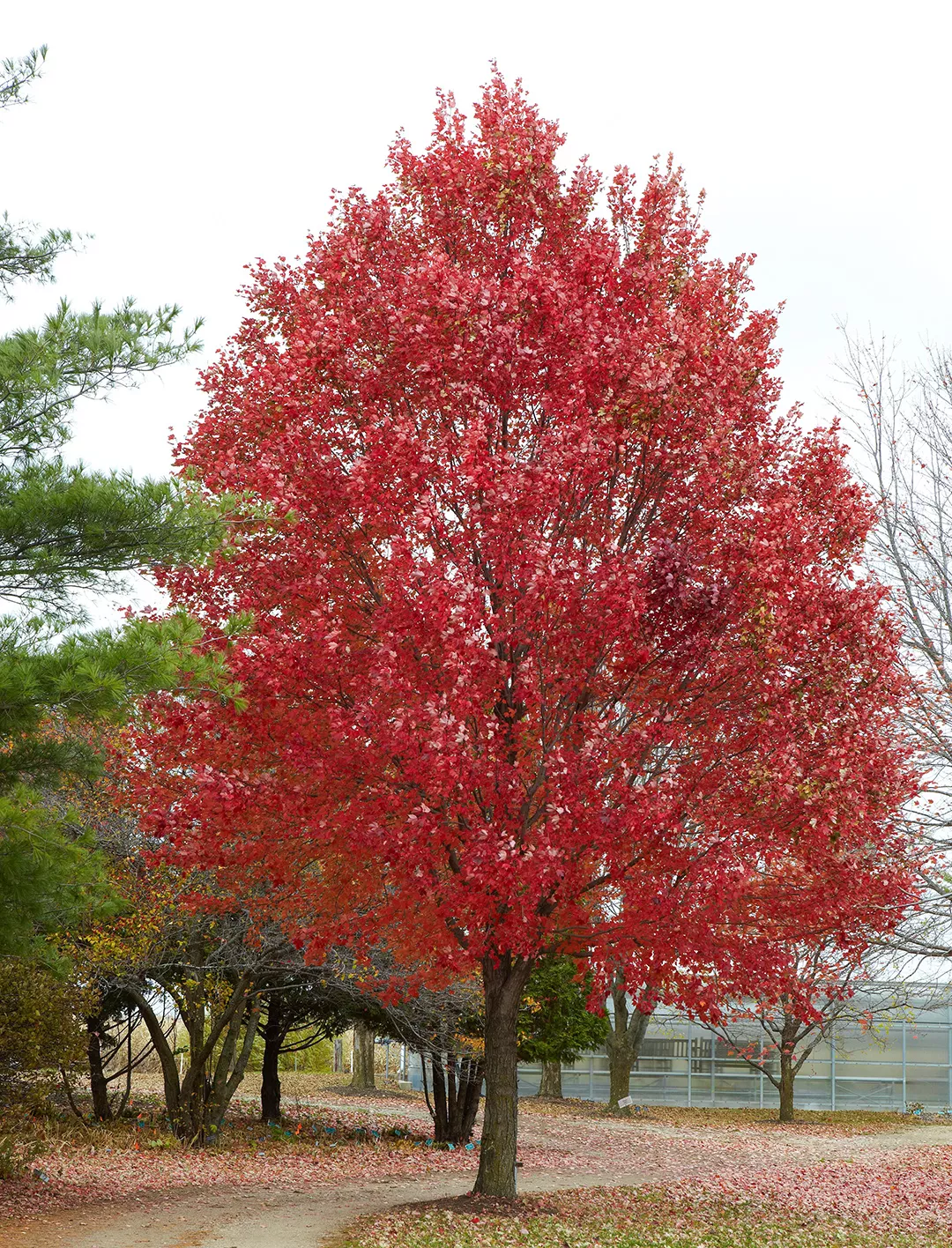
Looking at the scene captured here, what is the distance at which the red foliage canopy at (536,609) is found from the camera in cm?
906

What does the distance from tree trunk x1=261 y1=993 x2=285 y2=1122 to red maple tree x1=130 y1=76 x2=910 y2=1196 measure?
9324 mm

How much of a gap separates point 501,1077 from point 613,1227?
167cm

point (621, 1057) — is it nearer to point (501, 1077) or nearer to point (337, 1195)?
point (337, 1195)

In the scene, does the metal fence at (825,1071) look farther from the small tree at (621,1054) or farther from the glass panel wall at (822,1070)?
the small tree at (621,1054)

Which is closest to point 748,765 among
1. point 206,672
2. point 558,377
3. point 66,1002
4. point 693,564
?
point 693,564

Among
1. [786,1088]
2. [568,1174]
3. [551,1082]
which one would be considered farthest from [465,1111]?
[551,1082]

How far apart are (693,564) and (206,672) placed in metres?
4.05

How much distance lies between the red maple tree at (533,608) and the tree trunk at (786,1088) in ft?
67.7

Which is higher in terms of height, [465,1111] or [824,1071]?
[465,1111]

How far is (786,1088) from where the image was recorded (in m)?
29.5

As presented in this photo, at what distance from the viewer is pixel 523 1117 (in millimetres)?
26156

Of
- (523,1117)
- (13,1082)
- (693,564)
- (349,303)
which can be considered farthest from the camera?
(523,1117)

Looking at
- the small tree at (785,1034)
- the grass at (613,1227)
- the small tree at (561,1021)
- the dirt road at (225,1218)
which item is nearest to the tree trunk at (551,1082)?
the small tree at (561,1021)

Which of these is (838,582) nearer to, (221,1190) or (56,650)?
(56,650)
